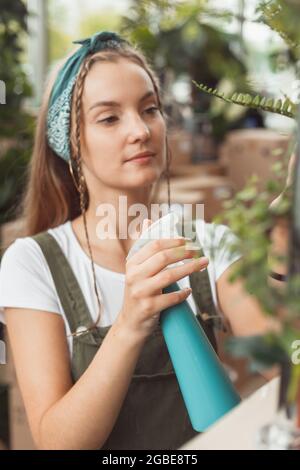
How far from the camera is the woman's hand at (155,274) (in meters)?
0.77

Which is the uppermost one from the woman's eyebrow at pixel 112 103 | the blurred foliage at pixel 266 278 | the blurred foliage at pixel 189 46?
the blurred foliage at pixel 189 46

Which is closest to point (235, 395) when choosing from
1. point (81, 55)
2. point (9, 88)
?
point (81, 55)

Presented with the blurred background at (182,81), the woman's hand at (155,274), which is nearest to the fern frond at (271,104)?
the woman's hand at (155,274)

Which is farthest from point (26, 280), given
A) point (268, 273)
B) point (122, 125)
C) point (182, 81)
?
point (182, 81)

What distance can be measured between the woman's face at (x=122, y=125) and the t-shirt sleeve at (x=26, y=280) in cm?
20

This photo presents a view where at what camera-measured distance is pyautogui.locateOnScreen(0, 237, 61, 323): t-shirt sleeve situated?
113cm

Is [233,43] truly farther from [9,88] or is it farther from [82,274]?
[82,274]

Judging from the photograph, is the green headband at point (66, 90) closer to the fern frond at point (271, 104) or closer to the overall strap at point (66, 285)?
the overall strap at point (66, 285)

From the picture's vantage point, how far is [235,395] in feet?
2.37

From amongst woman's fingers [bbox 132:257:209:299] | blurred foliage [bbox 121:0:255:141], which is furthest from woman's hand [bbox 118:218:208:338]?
blurred foliage [bbox 121:0:255:141]

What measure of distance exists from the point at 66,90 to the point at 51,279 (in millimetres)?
363

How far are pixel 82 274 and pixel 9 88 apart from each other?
1.87 meters

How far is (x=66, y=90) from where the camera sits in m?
1.22

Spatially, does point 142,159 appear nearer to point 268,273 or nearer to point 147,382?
point 147,382
